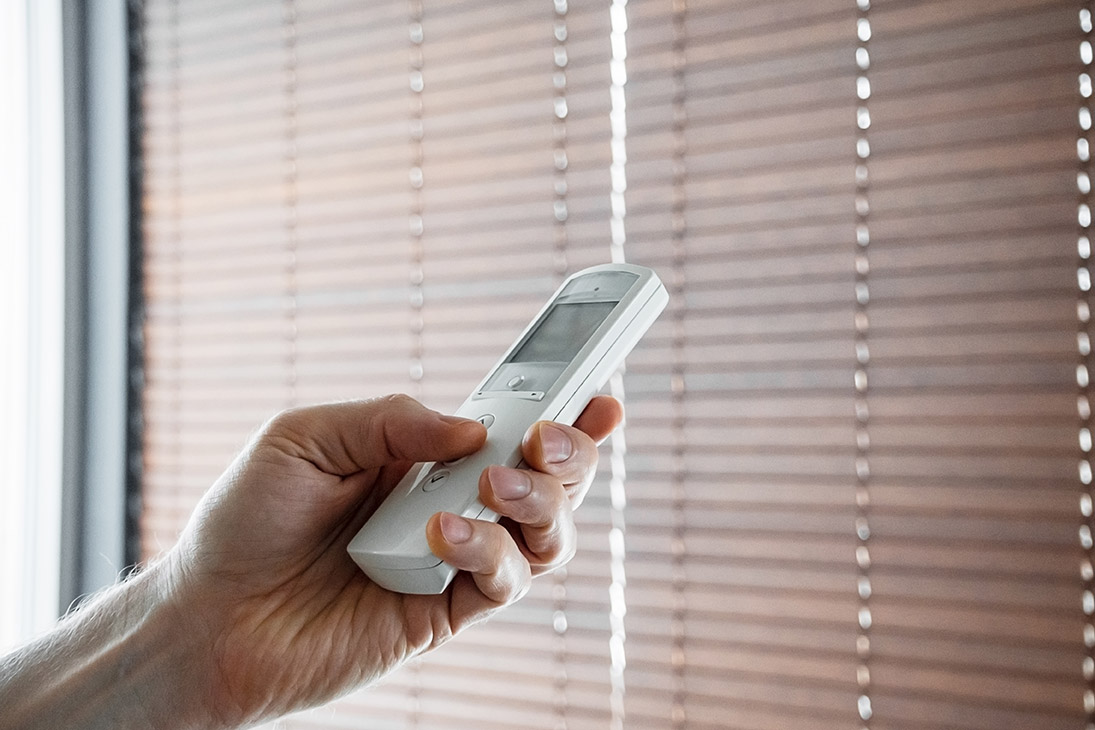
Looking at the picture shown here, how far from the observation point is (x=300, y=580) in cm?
95

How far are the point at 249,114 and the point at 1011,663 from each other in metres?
1.38

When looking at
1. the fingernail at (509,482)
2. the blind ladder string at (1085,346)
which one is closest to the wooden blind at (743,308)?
the blind ladder string at (1085,346)

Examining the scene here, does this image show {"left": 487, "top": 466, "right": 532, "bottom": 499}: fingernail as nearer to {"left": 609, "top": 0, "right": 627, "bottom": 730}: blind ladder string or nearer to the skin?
the skin

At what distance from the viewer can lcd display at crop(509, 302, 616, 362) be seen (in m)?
0.89

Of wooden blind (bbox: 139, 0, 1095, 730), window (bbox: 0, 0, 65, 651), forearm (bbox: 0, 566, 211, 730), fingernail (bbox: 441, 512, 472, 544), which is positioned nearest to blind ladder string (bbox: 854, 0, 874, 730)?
wooden blind (bbox: 139, 0, 1095, 730)

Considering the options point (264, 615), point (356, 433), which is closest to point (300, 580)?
point (264, 615)

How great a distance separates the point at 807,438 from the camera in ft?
3.84

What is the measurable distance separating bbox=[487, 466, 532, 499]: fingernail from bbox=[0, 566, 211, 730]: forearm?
1.15ft

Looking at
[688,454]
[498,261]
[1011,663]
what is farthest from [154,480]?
[1011,663]

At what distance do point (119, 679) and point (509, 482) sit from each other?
43 cm

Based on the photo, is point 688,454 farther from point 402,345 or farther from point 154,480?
point 154,480

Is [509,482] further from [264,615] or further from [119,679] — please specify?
[119,679]

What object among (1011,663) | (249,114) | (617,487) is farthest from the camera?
(249,114)

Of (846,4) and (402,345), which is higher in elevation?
(846,4)
